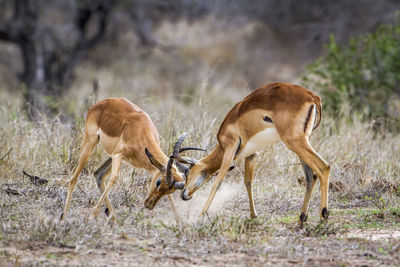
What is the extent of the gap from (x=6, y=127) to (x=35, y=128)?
20.4 inches

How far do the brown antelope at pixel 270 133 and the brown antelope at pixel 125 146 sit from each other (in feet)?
0.71

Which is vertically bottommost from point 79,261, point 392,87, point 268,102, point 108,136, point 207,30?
point 79,261

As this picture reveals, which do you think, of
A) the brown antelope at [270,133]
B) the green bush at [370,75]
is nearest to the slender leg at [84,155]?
the brown antelope at [270,133]

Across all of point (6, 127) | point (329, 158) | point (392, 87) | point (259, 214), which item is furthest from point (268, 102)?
point (392, 87)

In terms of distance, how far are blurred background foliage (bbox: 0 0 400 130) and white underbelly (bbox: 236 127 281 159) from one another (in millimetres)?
11696

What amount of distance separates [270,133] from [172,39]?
776 inches

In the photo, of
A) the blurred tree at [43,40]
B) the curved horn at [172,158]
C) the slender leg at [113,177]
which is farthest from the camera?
the blurred tree at [43,40]

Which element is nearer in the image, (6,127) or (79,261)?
(79,261)

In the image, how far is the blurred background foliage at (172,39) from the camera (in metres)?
18.3

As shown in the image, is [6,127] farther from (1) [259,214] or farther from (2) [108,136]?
(1) [259,214]

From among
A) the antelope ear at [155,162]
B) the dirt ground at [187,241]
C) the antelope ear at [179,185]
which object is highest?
the antelope ear at [155,162]

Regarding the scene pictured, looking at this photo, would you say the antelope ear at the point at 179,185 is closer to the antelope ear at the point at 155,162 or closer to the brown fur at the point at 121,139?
the brown fur at the point at 121,139

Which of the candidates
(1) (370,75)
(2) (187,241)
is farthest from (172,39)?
(2) (187,241)

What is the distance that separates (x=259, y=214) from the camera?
6.24m
